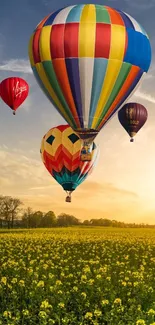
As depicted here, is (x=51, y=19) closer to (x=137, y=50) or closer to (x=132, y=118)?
(x=137, y=50)

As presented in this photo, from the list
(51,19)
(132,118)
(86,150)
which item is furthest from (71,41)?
(132,118)

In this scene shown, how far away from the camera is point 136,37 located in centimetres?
3105

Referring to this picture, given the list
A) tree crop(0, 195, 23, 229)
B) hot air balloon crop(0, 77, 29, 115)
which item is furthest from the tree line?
hot air balloon crop(0, 77, 29, 115)

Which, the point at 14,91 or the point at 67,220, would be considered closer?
the point at 14,91

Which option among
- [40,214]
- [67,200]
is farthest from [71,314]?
[40,214]

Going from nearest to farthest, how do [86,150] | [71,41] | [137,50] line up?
[71,41] < [137,50] < [86,150]

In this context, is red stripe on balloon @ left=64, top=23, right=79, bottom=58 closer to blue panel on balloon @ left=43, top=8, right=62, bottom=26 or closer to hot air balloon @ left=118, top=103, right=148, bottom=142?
blue panel on balloon @ left=43, top=8, right=62, bottom=26

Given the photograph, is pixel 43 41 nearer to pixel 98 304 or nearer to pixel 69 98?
pixel 69 98

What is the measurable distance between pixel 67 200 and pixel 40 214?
3626 inches

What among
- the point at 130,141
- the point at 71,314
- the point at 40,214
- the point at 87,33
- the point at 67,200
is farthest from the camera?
the point at 40,214

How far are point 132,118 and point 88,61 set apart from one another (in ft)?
46.0

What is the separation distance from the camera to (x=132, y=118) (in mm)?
43438

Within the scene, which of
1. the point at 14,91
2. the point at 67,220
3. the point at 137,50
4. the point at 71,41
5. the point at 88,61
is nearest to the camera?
the point at 71,41

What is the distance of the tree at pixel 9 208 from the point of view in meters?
112
